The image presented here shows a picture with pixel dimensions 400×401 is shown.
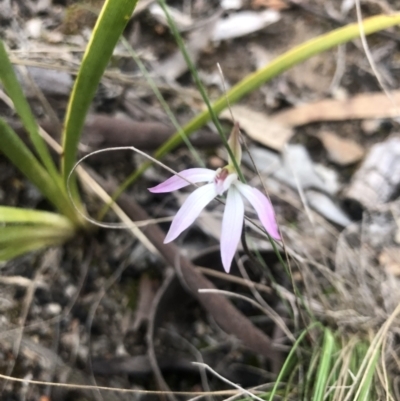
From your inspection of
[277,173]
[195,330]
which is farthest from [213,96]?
[195,330]

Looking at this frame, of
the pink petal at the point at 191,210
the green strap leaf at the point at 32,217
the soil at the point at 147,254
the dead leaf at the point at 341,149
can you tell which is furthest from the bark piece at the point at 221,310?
the dead leaf at the point at 341,149

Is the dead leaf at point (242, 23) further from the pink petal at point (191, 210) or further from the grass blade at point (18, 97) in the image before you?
the pink petal at point (191, 210)

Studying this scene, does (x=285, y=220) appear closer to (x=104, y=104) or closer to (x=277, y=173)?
(x=277, y=173)

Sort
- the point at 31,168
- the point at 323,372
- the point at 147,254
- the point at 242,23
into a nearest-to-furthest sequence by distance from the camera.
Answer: the point at 323,372 < the point at 31,168 < the point at 147,254 < the point at 242,23

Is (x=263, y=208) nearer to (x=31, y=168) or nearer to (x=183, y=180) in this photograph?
(x=183, y=180)

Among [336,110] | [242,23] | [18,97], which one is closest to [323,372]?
[18,97]
